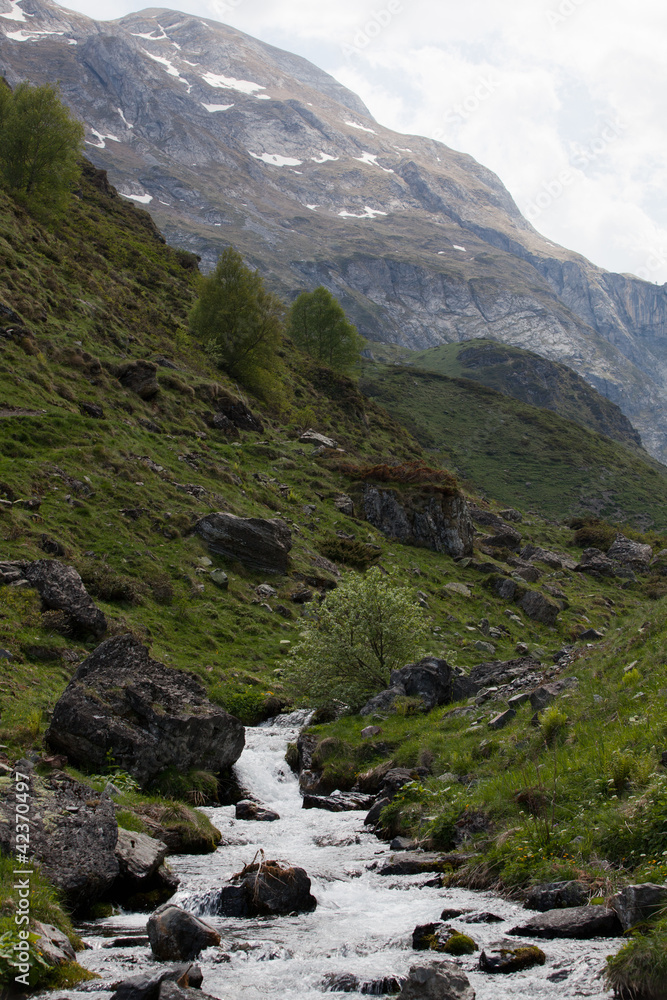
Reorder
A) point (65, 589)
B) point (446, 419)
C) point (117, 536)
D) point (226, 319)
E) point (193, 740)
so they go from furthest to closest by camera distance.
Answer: point (446, 419) < point (226, 319) < point (117, 536) < point (65, 589) < point (193, 740)

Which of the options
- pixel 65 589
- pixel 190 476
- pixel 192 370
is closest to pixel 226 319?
pixel 192 370

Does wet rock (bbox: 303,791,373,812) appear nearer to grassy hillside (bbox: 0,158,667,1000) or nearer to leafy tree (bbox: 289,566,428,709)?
grassy hillside (bbox: 0,158,667,1000)

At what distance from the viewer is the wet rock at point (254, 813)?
13852 mm

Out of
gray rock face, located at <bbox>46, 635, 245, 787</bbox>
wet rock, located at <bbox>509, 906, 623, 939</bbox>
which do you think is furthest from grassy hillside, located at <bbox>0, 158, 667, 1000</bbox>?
gray rock face, located at <bbox>46, 635, 245, 787</bbox>

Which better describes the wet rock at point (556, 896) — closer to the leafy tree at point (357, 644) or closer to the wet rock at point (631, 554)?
the leafy tree at point (357, 644)

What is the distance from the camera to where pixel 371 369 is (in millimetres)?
125250

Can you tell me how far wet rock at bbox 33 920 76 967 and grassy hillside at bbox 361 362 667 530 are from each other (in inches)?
2785

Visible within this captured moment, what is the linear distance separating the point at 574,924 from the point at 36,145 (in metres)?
59.1

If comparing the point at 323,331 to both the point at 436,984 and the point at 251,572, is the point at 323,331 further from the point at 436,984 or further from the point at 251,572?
the point at 436,984

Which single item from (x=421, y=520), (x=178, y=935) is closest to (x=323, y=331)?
(x=421, y=520)

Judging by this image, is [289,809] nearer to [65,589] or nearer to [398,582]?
[65,589]

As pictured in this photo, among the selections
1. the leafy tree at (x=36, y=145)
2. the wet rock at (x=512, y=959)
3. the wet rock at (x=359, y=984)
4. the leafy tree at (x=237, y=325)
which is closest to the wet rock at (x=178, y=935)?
the wet rock at (x=359, y=984)

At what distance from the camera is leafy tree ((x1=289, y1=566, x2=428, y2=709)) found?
21.5 m

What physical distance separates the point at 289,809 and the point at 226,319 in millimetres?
48506
